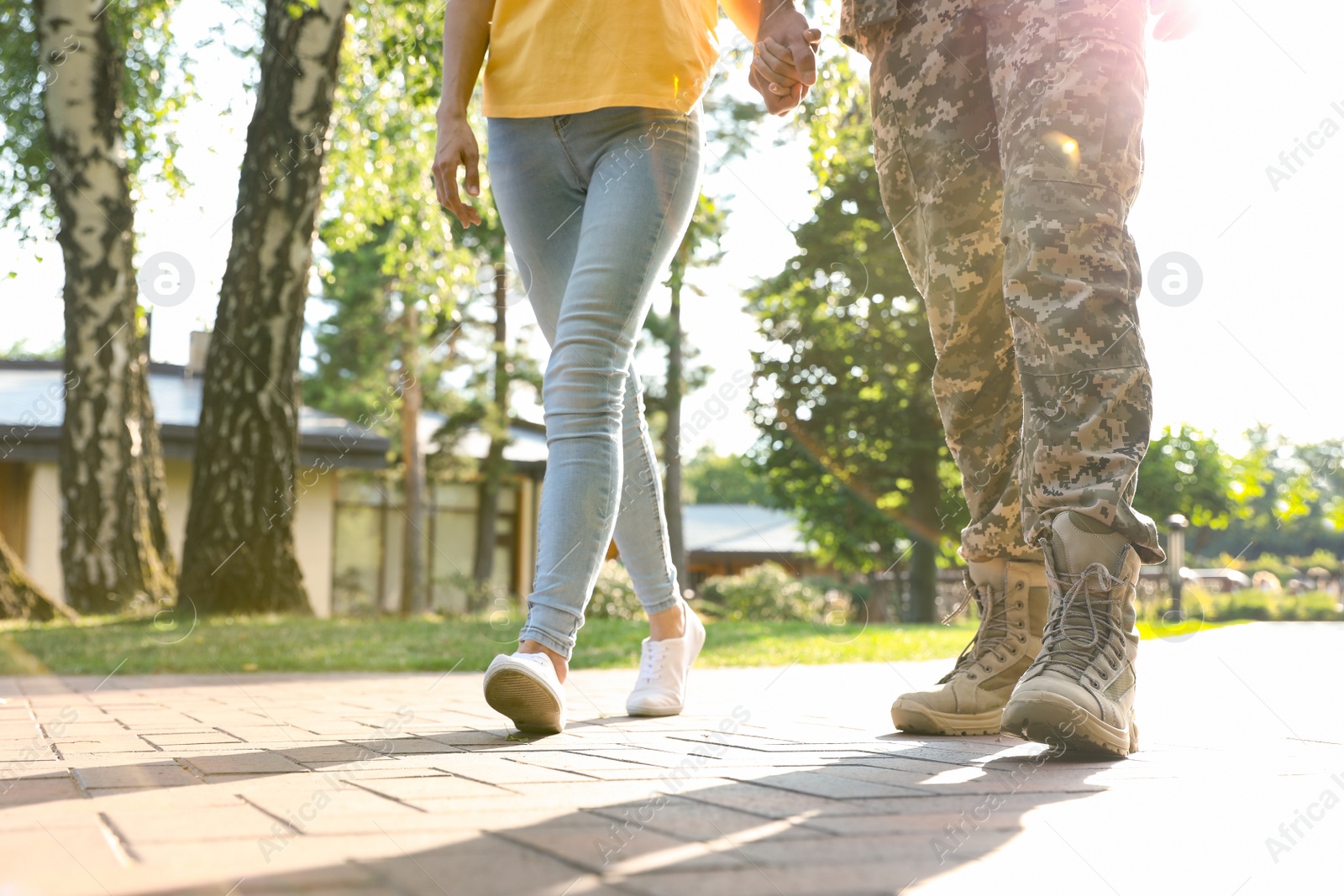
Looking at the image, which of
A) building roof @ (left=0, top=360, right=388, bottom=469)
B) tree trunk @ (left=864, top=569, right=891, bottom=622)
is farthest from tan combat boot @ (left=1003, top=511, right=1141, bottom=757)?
tree trunk @ (left=864, top=569, right=891, bottom=622)

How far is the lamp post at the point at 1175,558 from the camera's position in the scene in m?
15.4

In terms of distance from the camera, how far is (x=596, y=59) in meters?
2.43

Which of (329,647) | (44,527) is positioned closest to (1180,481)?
(44,527)

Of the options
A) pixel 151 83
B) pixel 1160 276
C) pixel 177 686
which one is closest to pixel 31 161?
pixel 151 83

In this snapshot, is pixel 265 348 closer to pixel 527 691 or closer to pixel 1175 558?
pixel 527 691

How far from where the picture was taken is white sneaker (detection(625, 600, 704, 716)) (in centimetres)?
254

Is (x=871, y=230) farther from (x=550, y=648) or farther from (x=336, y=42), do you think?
(x=550, y=648)

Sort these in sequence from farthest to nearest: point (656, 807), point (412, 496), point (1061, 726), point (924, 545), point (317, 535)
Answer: point (924, 545) < point (412, 496) < point (317, 535) < point (1061, 726) < point (656, 807)

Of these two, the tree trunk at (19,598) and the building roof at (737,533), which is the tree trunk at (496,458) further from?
the tree trunk at (19,598)

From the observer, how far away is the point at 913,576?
2208 cm

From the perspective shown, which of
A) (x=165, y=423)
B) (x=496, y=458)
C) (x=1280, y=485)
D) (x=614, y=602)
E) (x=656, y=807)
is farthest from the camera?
(x=496, y=458)

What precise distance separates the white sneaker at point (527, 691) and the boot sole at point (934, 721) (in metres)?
0.67

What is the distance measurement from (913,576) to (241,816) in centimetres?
2161

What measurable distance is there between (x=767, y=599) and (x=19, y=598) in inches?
418
